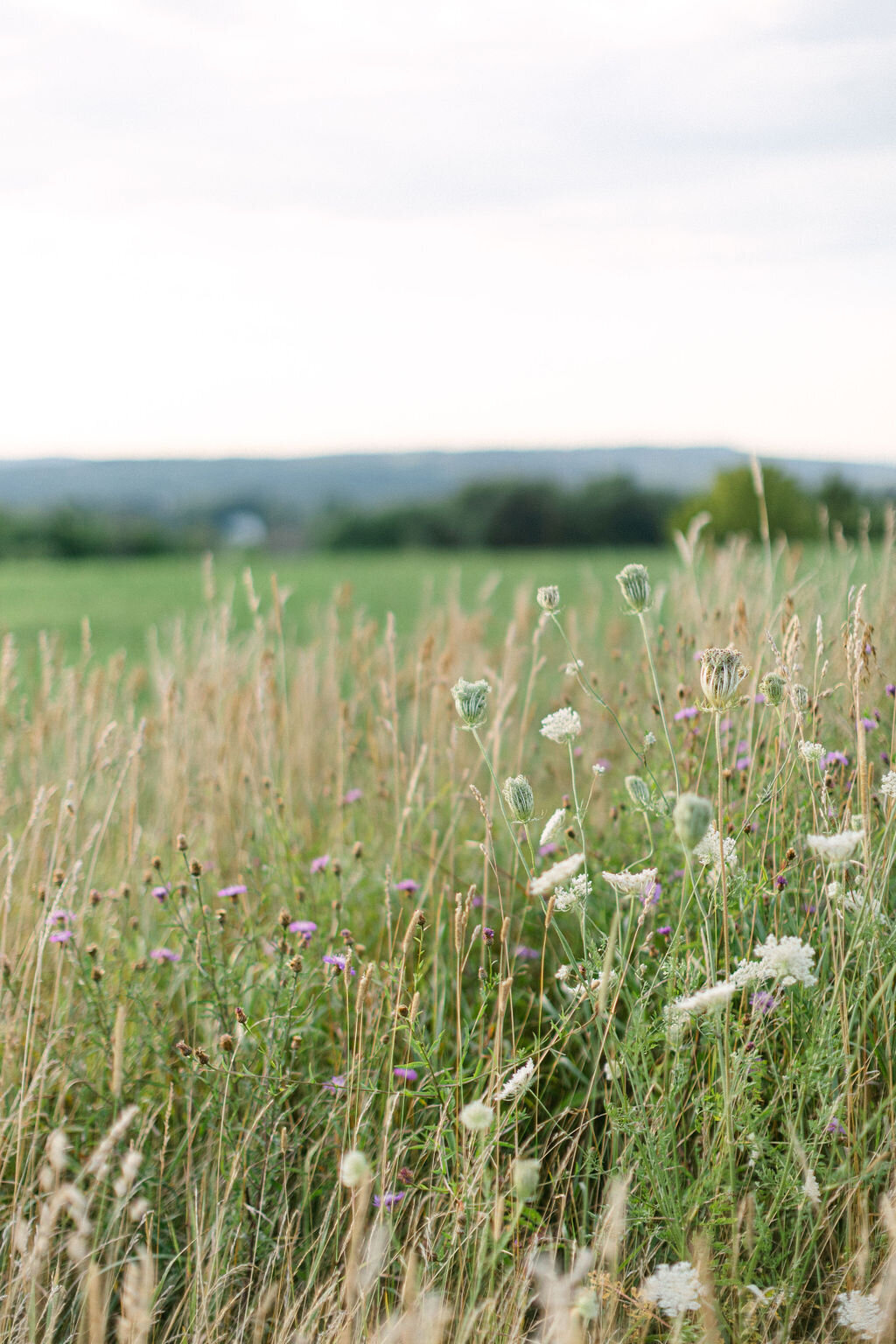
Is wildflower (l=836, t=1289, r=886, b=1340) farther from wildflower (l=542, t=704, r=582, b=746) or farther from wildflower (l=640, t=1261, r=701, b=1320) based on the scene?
wildflower (l=542, t=704, r=582, b=746)

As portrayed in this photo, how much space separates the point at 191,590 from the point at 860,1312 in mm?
22240

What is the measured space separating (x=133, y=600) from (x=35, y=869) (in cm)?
1796

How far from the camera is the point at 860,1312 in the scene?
1549 millimetres

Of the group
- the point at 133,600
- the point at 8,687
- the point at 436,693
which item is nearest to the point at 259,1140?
the point at 436,693

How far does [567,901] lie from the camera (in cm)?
167

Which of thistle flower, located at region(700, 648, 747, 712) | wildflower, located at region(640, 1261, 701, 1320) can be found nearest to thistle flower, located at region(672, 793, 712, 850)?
thistle flower, located at region(700, 648, 747, 712)

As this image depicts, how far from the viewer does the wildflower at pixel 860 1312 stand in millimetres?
1533

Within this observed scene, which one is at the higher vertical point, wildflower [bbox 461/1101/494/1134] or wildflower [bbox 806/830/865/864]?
wildflower [bbox 806/830/865/864]

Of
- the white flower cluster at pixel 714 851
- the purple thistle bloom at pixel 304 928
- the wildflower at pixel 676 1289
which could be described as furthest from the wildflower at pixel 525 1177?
the purple thistle bloom at pixel 304 928

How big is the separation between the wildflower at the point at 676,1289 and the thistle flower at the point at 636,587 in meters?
1.05

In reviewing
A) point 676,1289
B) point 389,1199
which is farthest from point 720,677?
point 389,1199

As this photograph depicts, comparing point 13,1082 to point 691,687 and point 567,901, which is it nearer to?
point 567,901

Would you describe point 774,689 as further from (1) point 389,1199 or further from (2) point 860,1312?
(1) point 389,1199

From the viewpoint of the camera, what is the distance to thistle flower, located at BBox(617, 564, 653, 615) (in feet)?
5.81
